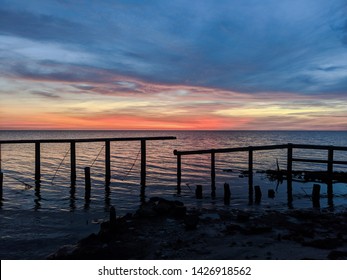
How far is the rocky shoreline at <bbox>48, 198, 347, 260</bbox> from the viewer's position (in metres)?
8.38

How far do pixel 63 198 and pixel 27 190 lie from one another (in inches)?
165

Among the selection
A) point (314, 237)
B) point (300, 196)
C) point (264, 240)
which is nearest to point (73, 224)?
point (264, 240)

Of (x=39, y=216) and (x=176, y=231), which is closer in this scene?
(x=176, y=231)

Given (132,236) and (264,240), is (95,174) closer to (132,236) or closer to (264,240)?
(132,236)

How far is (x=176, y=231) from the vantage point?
34.4 feet

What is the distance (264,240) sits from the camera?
944 cm

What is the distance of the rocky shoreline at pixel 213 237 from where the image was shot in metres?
8.38

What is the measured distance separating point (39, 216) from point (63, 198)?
4366 millimetres

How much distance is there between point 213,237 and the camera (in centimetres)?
980
